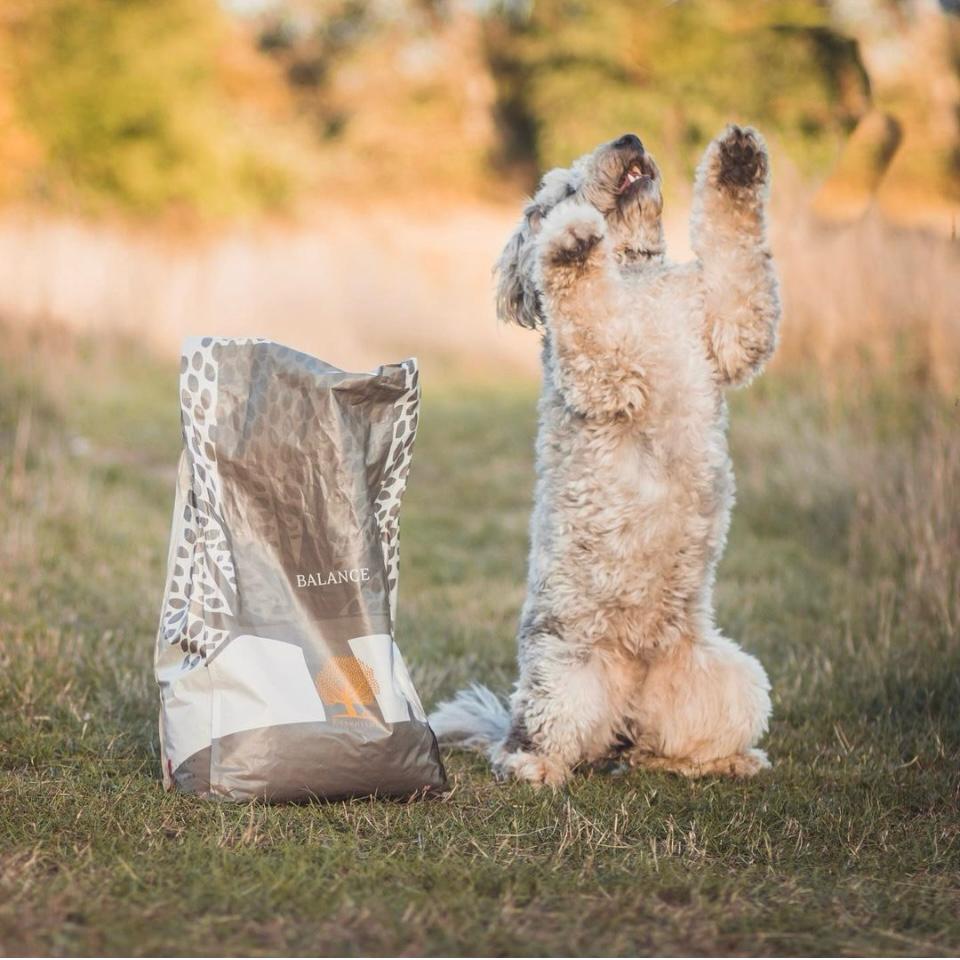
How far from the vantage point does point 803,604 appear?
582 centimetres

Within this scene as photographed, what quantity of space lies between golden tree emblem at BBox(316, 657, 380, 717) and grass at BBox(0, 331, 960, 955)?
30cm

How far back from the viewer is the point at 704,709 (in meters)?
3.82

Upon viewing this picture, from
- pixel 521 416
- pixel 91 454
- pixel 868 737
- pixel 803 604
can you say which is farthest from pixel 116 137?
pixel 868 737

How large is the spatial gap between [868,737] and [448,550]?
133 inches

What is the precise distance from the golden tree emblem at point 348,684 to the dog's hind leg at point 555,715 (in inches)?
24.0

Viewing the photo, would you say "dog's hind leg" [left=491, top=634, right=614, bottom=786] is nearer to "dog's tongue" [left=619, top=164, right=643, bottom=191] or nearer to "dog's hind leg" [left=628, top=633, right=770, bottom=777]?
"dog's hind leg" [left=628, top=633, right=770, bottom=777]

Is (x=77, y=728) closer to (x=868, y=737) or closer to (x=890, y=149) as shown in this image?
(x=868, y=737)

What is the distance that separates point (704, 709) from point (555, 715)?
48cm

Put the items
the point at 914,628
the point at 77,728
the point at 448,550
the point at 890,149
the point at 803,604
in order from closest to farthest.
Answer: the point at 77,728
the point at 914,628
the point at 803,604
the point at 448,550
the point at 890,149

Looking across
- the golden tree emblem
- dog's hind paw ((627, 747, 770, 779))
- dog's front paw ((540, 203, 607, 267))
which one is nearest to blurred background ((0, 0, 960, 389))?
dog's front paw ((540, 203, 607, 267))

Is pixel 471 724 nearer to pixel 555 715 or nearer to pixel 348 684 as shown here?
pixel 555 715

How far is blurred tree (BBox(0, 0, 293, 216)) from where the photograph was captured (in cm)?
2117

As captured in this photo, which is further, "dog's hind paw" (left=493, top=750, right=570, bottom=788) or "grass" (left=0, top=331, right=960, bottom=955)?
"dog's hind paw" (left=493, top=750, right=570, bottom=788)

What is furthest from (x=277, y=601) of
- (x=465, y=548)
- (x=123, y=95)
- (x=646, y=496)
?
(x=123, y=95)
